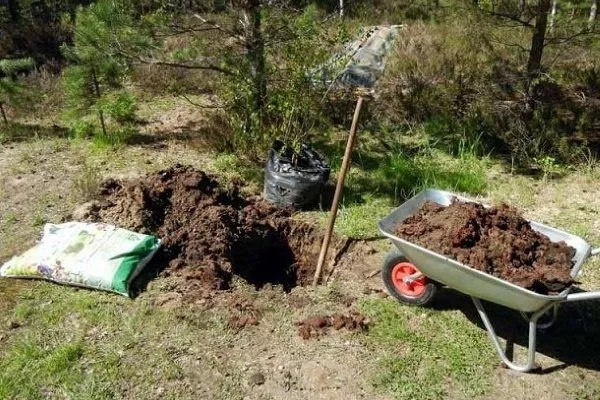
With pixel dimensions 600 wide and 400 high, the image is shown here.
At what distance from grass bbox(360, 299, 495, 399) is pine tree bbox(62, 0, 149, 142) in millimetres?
3770

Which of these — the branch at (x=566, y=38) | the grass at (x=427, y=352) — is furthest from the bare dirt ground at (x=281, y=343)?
the branch at (x=566, y=38)

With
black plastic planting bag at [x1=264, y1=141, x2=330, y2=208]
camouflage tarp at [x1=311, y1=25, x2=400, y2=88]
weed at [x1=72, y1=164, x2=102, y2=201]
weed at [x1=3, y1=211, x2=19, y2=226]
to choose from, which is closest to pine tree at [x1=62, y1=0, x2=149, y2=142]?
weed at [x1=72, y1=164, x2=102, y2=201]

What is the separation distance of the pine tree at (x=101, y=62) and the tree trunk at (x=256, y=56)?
110 cm

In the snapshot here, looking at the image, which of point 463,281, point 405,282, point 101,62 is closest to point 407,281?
point 405,282

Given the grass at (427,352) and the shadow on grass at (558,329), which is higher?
the grass at (427,352)

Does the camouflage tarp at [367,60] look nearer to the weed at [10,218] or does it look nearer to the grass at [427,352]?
the grass at [427,352]

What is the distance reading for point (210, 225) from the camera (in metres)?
4.39

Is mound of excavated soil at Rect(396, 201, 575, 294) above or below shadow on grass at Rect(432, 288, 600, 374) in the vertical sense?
above

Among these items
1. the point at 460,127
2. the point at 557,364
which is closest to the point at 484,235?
the point at 557,364

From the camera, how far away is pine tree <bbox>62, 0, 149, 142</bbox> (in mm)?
5414

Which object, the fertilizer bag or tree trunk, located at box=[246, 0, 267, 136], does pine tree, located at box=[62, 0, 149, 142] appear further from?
the fertilizer bag

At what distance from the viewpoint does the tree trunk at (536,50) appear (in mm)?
5582

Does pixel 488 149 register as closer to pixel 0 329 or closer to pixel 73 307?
pixel 73 307

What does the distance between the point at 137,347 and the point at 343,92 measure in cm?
478
